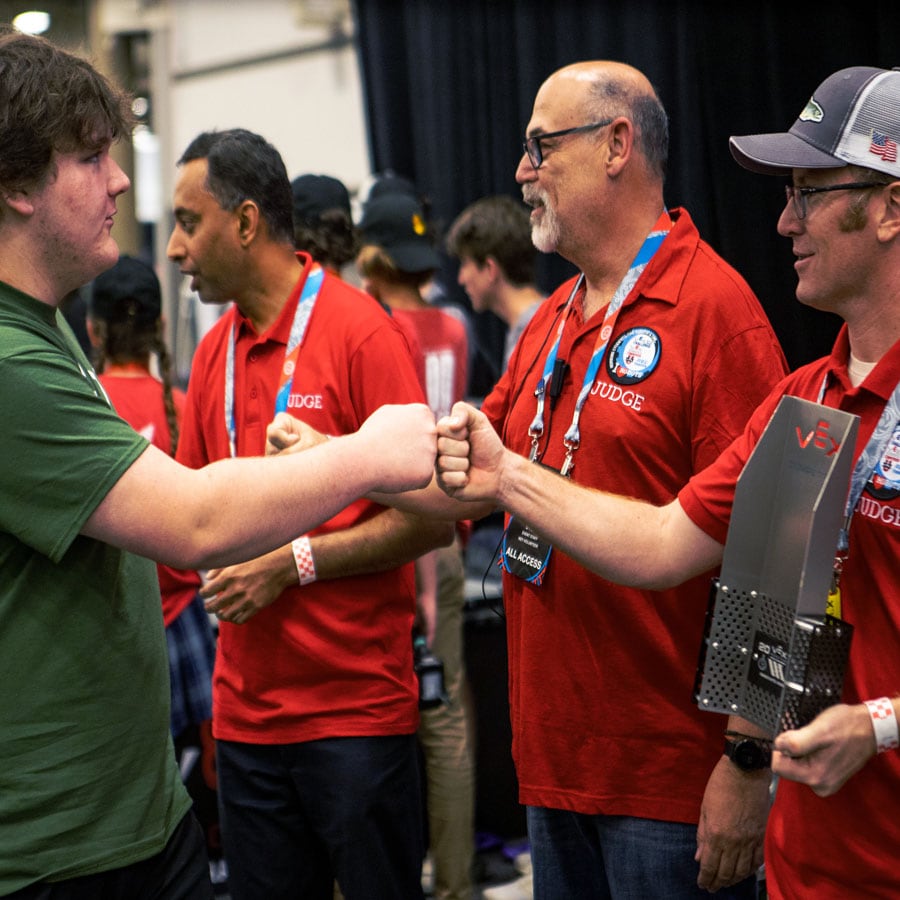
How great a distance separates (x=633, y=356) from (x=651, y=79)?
2.63m

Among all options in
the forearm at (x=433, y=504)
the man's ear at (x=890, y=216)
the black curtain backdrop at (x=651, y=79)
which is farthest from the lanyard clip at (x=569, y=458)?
the black curtain backdrop at (x=651, y=79)

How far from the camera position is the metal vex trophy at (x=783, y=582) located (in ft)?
4.80

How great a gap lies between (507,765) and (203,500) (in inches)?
112

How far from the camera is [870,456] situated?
5.13 ft

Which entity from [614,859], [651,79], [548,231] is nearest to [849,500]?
[614,859]

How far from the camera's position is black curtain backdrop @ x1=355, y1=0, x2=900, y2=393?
3.73m

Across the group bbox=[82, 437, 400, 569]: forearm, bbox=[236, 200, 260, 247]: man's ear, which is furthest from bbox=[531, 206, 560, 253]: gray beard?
bbox=[82, 437, 400, 569]: forearm

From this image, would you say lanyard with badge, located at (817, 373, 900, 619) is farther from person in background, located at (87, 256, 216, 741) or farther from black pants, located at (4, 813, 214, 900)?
person in background, located at (87, 256, 216, 741)

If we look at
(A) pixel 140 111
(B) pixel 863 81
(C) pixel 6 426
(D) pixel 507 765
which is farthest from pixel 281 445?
(A) pixel 140 111

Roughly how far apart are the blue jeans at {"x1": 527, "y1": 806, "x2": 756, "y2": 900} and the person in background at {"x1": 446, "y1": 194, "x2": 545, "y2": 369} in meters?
2.35

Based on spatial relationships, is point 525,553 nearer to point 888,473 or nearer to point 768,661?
point 768,661

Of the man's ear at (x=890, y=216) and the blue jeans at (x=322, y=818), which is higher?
the man's ear at (x=890, y=216)

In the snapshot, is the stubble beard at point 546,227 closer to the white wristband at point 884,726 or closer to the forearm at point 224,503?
the forearm at point 224,503

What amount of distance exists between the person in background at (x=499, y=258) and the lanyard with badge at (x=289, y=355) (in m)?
1.74
